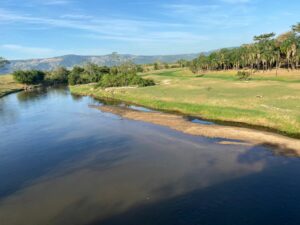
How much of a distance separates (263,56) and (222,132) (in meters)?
78.7

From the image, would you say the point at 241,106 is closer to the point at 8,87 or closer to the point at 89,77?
the point at 89,77

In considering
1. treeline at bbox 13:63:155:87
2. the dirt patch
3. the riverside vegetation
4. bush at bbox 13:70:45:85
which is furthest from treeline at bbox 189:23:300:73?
bush at bbox 13:70:45:85

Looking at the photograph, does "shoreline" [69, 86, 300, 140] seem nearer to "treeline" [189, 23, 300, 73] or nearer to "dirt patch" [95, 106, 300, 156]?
"dirt patch" [95, 106, 300, 156]

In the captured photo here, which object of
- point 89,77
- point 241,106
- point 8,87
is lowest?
point 241,106

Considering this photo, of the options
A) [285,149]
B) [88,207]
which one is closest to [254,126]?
[285,149]

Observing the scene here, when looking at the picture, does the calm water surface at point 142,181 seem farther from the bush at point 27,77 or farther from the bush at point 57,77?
the bush at point 57,77

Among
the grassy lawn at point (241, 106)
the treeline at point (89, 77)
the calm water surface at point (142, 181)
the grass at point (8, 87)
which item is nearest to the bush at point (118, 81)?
the treeline at point (89, 77)

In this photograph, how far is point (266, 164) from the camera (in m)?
30.8

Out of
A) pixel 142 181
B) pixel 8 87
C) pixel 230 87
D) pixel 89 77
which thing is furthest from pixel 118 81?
pixel 142 181

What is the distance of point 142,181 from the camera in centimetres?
2809

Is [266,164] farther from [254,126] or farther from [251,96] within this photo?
[251,96]

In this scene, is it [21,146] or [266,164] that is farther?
[21,146]

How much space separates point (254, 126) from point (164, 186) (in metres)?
24.1

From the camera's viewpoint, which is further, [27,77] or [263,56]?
[27,77]
